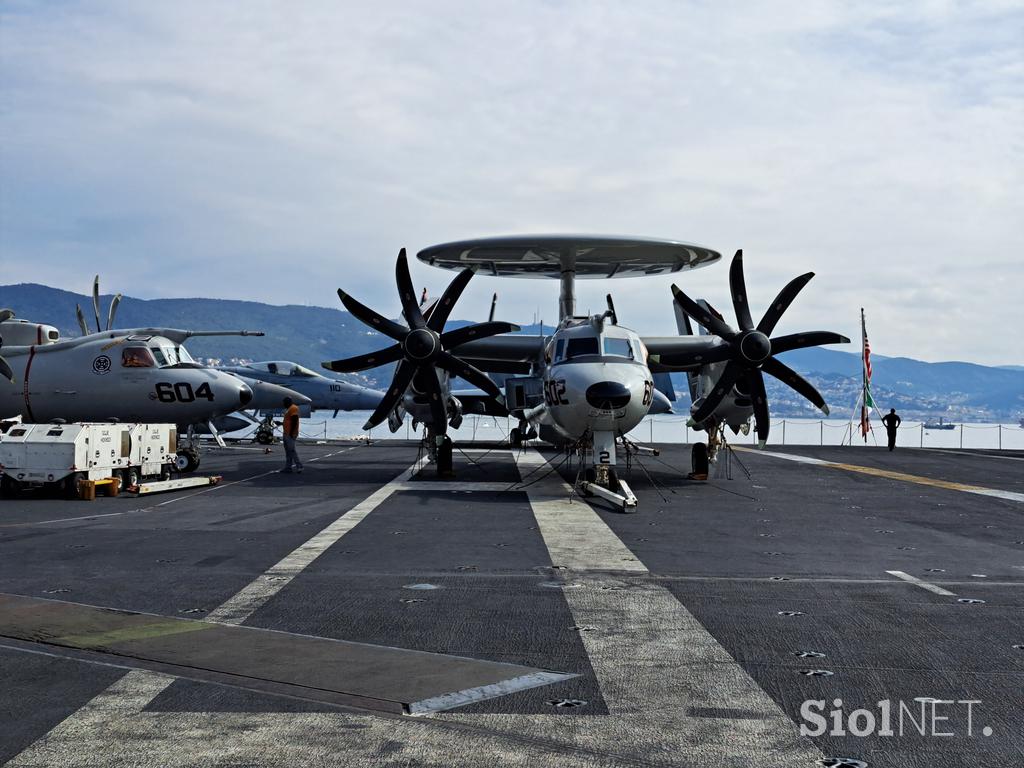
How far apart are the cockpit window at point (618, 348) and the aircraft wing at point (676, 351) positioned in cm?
531

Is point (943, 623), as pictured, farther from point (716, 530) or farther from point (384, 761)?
point (716, 530)

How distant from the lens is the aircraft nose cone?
2188cm

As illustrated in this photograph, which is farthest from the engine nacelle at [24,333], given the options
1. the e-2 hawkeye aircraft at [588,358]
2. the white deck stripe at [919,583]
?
the white deck stripe at [919,583]

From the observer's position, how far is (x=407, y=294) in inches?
1119

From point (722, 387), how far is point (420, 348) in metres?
8.75

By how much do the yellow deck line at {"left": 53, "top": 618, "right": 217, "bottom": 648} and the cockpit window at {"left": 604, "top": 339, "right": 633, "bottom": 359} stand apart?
1634cm

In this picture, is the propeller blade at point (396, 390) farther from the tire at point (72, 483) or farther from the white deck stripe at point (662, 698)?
the white deck stripe at point (662, 698)

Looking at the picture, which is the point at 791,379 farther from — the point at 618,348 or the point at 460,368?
the point at 460,368

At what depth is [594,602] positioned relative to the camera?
961cm

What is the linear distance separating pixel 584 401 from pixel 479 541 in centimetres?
848

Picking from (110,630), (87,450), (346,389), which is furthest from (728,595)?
Answer: (346,389)

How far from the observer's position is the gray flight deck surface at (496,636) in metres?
5.41

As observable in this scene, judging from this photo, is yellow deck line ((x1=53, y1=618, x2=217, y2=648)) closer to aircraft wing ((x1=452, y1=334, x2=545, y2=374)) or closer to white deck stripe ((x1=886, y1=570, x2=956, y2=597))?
white deck stripe ((x1=886, y1=570, x2=956, y2=597))

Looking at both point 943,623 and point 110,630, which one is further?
point 943,623
